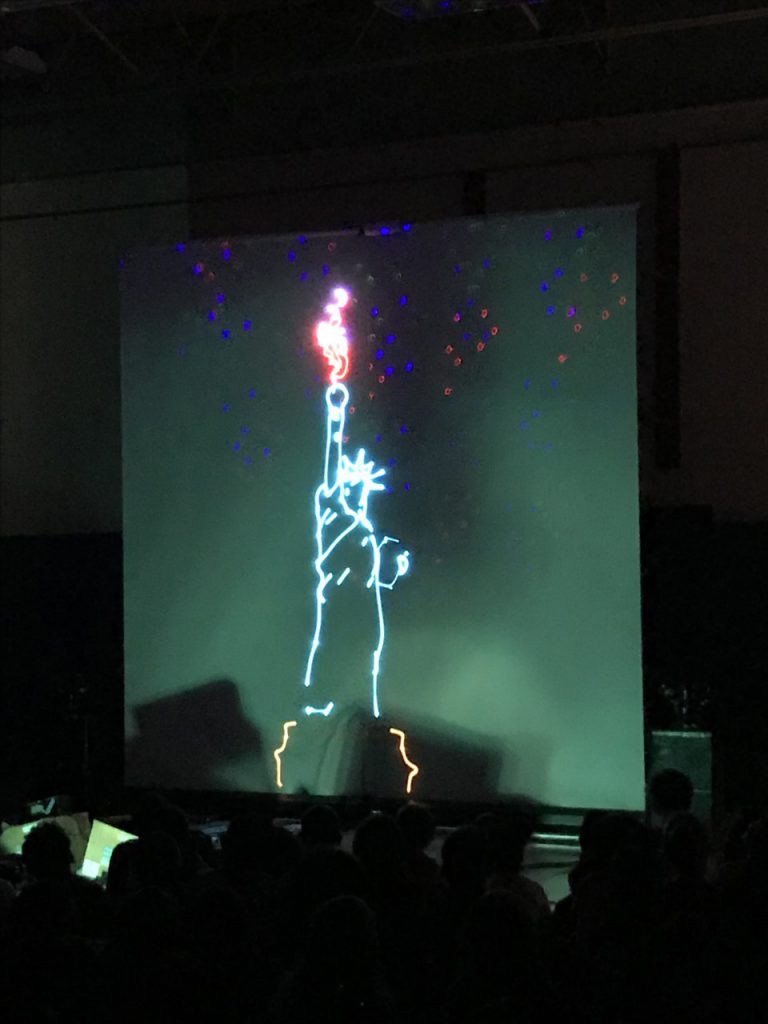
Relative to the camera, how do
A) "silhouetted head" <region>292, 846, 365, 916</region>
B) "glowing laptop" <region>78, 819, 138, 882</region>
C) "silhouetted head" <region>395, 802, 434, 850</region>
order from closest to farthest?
"silhouetted head" <region>292, 846, 365, 916</region> → "silhouetted head" <region>395, 802, 434, 850</region> → "glowing laptop" <region>78, 819, 138, 882</region>

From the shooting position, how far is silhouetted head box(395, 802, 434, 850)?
12.7ft

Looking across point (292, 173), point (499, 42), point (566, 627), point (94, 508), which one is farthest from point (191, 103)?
point (566, 627)

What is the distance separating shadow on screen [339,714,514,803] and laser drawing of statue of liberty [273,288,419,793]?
0.14 ft

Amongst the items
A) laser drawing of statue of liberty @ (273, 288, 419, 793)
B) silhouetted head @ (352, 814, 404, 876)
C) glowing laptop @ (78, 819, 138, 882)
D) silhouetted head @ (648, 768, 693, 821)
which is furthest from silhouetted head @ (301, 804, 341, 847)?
laser drawing of statue of liberty @ (273, 288, 419, 793)

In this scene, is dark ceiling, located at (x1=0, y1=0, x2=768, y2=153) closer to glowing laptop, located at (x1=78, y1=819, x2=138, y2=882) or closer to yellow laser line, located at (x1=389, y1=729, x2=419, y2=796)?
yellow laser line, located at (x1=389, y1=729, x2=419, y2=796)

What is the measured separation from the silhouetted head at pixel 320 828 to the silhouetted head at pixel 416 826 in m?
0.18

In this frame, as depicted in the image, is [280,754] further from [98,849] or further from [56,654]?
[98,849]

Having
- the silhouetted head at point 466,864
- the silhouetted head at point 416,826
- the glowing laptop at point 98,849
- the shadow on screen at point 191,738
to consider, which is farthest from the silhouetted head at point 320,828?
the shadow on screen at point 191,738

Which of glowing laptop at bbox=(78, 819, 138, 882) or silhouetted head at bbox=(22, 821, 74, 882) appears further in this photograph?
glowing laptop at bbox=(78, 819, 138, 882)

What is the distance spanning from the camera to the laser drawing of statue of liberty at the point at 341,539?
6.53 m

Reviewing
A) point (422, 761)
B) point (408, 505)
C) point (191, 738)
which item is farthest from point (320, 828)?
point (191, 738)

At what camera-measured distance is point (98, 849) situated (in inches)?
200

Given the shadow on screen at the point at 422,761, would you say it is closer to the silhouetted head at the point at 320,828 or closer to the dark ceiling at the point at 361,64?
the silhouetted head at the point at 320,828

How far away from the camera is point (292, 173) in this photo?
7574 mm
